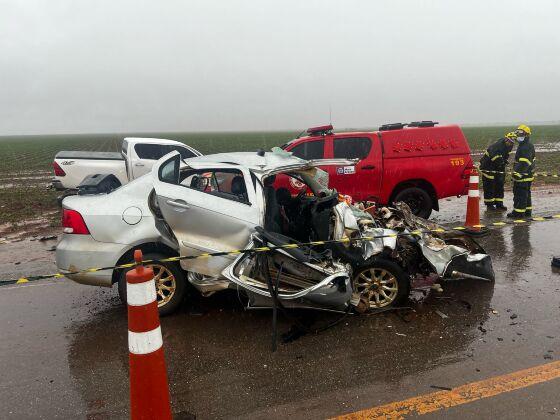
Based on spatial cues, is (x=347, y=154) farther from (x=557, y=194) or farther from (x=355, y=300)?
(x=557, y=194)

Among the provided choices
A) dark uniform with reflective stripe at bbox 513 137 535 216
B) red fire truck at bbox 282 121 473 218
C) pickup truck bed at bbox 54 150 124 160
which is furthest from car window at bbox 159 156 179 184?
pickup truck bed at bbox 54 150 124 160

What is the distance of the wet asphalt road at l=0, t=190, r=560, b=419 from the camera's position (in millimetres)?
2959

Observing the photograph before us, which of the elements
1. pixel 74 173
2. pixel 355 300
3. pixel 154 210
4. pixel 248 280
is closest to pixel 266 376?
pixel 248 280

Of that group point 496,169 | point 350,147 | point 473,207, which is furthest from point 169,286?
point 496,169

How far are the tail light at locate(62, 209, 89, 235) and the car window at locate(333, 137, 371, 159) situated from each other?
17.2 ft

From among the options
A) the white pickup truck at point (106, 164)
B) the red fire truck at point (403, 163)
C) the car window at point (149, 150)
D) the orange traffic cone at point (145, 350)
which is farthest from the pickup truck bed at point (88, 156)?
the orange traffic cone at point (145, 350)

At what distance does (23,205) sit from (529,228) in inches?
479

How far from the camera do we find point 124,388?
319 centimetres

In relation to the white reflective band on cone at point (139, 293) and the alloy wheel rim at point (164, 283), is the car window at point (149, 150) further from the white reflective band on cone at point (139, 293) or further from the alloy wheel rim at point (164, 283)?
the white reflective band on cone at point (139, 293)

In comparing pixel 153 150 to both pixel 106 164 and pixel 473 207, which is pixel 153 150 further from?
pixel 473 207

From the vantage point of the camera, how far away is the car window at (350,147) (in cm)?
831

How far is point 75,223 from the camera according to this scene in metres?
4.25

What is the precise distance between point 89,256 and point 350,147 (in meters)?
5.48

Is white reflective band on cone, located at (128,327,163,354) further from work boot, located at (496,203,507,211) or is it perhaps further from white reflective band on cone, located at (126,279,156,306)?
work boot, located at (496,203,507,211)
